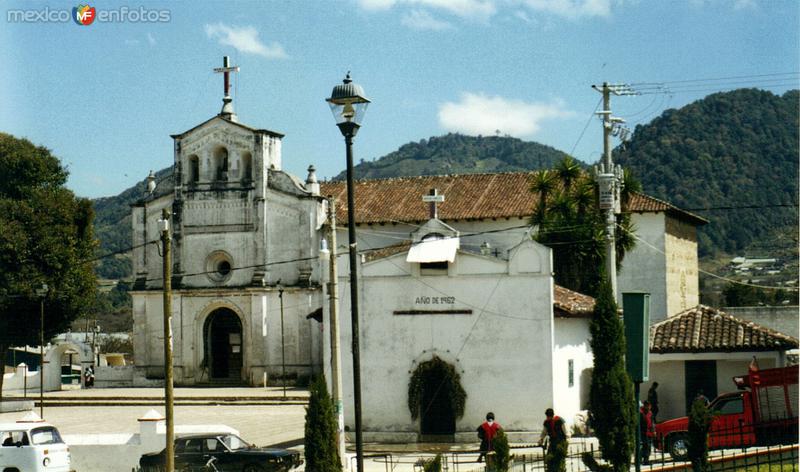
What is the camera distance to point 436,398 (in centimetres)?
3036

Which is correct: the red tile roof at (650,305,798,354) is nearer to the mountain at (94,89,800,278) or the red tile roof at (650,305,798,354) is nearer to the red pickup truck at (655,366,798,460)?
the red pickup truck at (655,366,798,460)

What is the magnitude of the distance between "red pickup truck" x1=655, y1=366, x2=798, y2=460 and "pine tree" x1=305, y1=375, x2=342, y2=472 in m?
7.94

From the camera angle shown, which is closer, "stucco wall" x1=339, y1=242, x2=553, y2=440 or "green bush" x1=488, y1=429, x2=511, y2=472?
"green bush" x1=488, y1=429, x2=511, y2=472

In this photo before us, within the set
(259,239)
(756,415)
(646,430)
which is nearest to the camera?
(756,415)

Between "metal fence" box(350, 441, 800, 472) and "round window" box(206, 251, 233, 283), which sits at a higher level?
"round window" box(206, 251, 233, 283)

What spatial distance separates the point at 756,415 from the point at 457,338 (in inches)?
326

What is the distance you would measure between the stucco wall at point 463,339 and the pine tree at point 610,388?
760 centimetres

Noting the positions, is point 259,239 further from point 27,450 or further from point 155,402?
point 27,450

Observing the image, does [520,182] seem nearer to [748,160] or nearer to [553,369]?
[553,369]

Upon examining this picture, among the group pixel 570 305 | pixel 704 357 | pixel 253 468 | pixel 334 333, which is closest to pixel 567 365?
pixel 570 305

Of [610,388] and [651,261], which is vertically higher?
[651,261]

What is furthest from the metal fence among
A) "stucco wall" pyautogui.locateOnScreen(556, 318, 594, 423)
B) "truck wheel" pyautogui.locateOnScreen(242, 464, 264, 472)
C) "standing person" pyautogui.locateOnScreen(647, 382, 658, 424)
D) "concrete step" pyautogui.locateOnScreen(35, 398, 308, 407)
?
"concrete step" pyautogui.locateOnScreen(35, 398, 308, 407)

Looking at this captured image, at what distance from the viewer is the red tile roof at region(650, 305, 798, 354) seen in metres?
31.0

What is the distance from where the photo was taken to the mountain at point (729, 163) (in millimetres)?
121938
